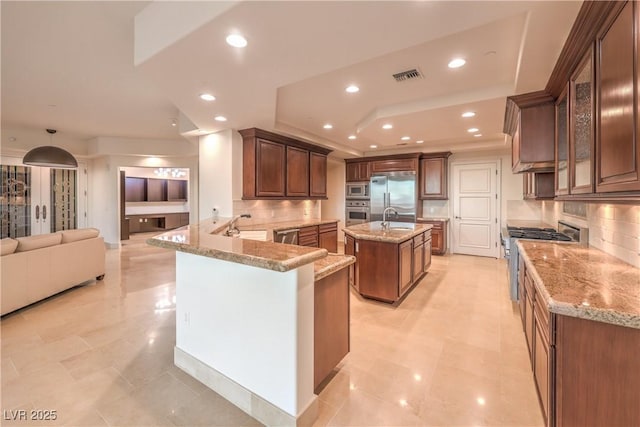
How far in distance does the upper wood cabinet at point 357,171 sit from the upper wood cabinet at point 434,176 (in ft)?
4.34

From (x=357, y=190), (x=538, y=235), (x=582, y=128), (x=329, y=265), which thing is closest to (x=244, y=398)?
(x=329, y=265)

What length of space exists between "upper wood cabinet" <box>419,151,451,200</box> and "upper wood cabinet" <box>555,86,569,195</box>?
3.94 m

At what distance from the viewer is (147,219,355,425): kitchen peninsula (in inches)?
59.1

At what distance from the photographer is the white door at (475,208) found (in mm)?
6254

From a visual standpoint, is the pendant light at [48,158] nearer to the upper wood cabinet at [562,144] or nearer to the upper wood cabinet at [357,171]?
the upper wood cabinet at [357,171]

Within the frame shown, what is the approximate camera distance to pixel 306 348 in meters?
1.58

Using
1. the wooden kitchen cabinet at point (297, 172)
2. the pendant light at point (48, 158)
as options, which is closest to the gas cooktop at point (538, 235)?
the wooden kitchen cabinet at point (297, 172)

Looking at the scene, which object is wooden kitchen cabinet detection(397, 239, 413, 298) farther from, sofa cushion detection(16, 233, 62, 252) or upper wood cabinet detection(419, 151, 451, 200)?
sofa cushion detection(16, 233, 62, 252)

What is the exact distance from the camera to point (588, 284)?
149 centimetres

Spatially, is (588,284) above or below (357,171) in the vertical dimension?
below

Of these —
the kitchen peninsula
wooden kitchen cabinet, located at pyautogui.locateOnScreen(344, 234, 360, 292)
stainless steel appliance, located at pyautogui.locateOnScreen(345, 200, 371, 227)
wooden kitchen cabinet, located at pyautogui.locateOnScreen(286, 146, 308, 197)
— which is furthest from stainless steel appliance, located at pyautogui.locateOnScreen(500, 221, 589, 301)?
stainless steel appliance, located at pyautogui.locateOnScreen(345, 200, 371, 227)

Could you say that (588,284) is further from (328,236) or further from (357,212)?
(357,212)

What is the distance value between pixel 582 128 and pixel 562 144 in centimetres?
66

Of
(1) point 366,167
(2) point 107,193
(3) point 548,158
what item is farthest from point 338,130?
(2) point 107,193
